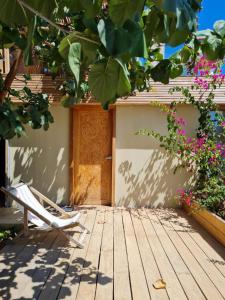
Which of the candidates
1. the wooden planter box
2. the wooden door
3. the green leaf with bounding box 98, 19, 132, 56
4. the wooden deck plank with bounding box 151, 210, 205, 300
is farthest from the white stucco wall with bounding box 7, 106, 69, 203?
the green leaf with bounding box 98, 19, 132, 56

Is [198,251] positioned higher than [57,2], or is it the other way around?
[57,2]

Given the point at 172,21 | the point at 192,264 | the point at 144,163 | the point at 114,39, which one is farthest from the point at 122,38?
the point at 144,163

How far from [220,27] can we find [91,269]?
296cm

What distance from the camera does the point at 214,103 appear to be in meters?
6.61

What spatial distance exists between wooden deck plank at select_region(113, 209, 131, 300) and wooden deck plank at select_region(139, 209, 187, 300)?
16.0 inches

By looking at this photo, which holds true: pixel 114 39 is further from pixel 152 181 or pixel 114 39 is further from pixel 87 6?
pixel 152 181

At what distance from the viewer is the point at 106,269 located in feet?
11.9

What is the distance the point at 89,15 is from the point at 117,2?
0.57 ft

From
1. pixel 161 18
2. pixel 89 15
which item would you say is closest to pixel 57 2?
pixel 89 15

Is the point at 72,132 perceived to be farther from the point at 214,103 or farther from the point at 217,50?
the point at 217,50

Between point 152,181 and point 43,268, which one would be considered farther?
point 152,181

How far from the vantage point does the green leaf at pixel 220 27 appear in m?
1.70

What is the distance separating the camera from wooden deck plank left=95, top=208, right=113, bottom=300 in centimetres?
305

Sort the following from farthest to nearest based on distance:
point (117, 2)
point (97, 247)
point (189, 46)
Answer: point (97, 247) < point (189, 46) < point (117, 2)
